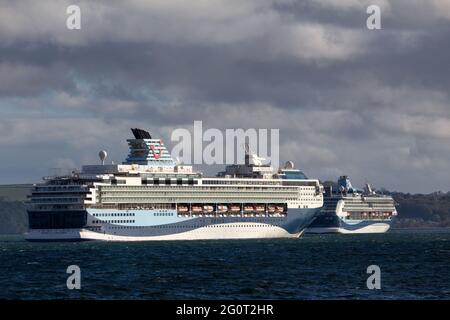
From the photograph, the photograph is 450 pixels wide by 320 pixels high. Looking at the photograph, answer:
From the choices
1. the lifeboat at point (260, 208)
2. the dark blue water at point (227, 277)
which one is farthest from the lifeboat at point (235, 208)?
the dark blue water at point (227, 277)

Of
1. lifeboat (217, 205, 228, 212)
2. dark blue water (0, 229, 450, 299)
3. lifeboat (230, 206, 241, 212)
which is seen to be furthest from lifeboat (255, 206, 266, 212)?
dark blue water (0, 229, 450, 299)

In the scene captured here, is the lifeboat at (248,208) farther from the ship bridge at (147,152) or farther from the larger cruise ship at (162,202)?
the ship bridge at (147,152)

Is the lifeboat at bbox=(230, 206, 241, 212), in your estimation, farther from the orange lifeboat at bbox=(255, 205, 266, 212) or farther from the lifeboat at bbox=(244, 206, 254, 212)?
the orange lifeboat at bbox=(255, 205, 266, 212)

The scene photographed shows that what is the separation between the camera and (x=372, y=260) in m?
105

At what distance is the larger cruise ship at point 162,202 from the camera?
542 feet

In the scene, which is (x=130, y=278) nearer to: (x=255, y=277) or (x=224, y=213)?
(x=255, y=277)

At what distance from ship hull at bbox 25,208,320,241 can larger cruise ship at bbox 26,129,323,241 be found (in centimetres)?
15

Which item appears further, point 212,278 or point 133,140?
point 133,140

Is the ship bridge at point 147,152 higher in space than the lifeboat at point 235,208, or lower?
higher

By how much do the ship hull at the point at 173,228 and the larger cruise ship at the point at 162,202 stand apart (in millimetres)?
150

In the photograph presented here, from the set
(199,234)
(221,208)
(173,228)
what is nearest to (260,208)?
(221,208)

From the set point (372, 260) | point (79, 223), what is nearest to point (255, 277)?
point (372, 260)

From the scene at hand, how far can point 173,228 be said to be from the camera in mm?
171750
